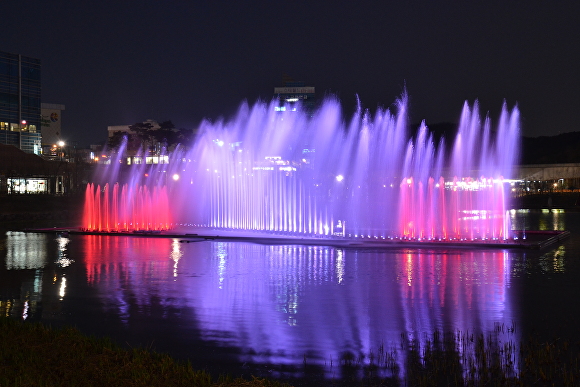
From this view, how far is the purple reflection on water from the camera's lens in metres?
8.00

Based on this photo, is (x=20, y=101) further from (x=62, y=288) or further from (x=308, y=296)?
(x=308, y=296)

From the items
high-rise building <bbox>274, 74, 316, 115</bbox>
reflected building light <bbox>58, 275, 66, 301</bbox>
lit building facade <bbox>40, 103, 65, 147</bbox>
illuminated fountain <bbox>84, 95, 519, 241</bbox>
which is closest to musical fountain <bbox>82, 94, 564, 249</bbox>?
illuminated fountain <bbox>84, 95, 519, 241</bbox>

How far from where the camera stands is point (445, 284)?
1230 centimetres

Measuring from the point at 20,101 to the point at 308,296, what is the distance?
6488 centimetres

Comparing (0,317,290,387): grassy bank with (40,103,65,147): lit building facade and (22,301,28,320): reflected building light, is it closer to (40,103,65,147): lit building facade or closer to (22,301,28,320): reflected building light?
(22,301,28,320): reflected building light

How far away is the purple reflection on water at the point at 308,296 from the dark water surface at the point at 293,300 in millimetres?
29

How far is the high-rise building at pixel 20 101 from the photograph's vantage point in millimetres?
64750

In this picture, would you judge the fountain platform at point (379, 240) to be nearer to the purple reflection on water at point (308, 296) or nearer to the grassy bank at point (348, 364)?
the purple reflection on water at point (308, 296)

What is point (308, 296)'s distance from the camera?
36.4 ft

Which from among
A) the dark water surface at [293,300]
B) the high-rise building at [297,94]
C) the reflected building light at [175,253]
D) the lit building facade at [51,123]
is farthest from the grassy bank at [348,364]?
the high-rise building at [297,94]

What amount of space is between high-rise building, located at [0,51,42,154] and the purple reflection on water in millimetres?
54265

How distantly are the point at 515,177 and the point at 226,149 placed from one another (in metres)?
77.3

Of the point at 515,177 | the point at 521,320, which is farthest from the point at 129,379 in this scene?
the point at 515,177

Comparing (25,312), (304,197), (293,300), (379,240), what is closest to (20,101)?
(304,197)
